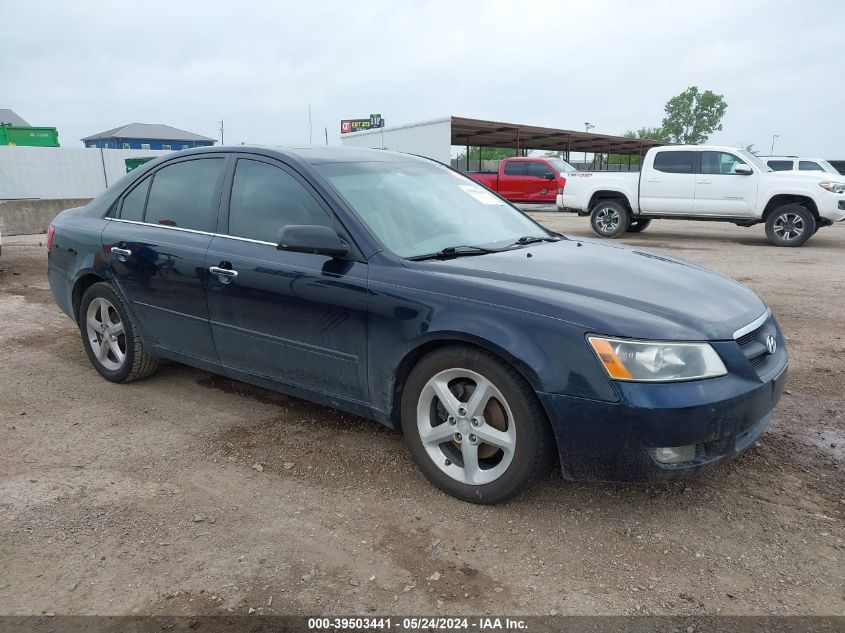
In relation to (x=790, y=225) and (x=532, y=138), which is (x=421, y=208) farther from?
(x=532, y=138)

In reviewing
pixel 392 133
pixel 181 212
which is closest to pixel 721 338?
pixel 181 212

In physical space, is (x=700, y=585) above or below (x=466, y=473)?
below

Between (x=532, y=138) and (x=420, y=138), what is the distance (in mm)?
10260

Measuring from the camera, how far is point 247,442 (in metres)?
3.51

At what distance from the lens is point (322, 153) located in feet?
11.9

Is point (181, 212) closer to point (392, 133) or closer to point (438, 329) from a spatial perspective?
point (438, 329)

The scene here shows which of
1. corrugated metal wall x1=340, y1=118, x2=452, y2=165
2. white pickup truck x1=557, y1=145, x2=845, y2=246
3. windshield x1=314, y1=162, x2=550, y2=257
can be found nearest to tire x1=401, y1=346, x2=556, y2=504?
windshield x1=314, y1=162, x2=550, y2=257

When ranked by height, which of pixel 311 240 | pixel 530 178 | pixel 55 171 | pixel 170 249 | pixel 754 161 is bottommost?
pixel 170 249

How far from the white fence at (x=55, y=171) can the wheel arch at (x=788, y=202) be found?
21.8 metres

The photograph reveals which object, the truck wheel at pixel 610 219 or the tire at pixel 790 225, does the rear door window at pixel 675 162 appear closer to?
the truck wheel at pixel 610 219

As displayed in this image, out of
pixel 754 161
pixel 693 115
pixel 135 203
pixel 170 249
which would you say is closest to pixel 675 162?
pixel 754 161

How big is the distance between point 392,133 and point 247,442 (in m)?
25.3

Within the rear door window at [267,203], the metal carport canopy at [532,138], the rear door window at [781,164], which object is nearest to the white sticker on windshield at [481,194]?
the rear door window at [267,203]

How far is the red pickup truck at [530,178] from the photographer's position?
21.2 metres
